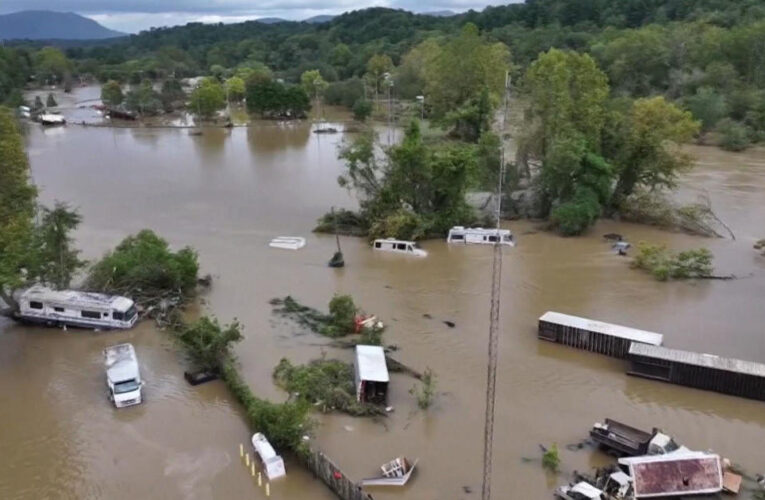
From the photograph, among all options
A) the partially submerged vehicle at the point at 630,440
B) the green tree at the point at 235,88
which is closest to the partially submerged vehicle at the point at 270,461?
the partially submerged vehicle at the point at 630,440

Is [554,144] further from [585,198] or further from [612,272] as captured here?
[612,272]

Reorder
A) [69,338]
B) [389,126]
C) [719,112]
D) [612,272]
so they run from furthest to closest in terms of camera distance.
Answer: [389,126] < [719,112] < [612,272] < [69,338]

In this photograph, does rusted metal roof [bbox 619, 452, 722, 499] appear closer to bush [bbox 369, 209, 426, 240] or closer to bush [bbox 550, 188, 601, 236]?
bush [bbox 369, 209, 426, 240]

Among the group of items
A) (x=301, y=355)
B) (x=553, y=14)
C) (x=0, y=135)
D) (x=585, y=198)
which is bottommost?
(x=301, y=355)

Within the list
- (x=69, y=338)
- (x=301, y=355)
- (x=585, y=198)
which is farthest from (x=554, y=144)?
(x=69, y=338)

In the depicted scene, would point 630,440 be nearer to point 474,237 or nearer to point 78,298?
point 474,237

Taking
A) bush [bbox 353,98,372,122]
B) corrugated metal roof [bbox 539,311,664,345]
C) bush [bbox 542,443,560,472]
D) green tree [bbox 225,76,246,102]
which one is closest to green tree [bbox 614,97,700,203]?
corrugated metal roof [bbox 539,311,664,345]

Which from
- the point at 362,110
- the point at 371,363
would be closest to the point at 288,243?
the point at 371,363
